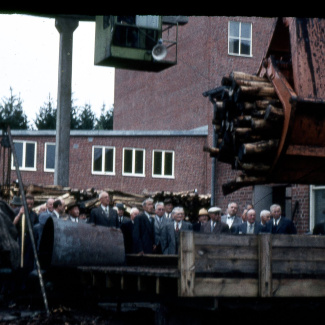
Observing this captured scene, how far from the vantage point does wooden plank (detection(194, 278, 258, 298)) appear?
Answer: 7.56m

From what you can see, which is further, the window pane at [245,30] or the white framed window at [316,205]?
Result: the window pane at [245,30]

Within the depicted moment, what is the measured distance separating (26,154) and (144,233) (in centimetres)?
2465

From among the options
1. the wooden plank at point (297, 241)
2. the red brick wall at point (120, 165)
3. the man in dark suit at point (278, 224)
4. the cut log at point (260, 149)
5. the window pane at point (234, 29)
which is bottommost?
the wooden plank at point (297, 241)

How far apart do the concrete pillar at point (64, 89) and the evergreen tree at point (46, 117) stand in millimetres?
21712

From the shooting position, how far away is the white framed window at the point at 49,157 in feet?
122

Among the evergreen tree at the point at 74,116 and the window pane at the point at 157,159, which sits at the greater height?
the evergreen tree at the point at 74,116

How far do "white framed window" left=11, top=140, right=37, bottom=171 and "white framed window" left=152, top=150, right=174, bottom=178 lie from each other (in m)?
6.37

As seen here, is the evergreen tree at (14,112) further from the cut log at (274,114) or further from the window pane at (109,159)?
the cut log at (274,114)

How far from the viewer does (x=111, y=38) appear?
89.6 ft

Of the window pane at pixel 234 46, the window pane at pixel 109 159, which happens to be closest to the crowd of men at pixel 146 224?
the window pane at pixel 109 159

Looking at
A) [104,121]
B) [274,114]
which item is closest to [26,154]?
[104,121]

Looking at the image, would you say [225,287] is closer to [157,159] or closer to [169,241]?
[169,241]

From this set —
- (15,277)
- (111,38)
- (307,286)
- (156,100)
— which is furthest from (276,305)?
(156,100)

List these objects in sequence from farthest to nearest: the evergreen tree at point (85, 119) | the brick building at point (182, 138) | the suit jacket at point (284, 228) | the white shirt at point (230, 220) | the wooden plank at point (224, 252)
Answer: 1. the evergreen tree at point (85, 119)
2. the brick building at point (182, 138)
3. the white shirt at point (230, 220)
4. the suit jacket at point (284, 228)
5. the wooden plank at point (224, 252)
